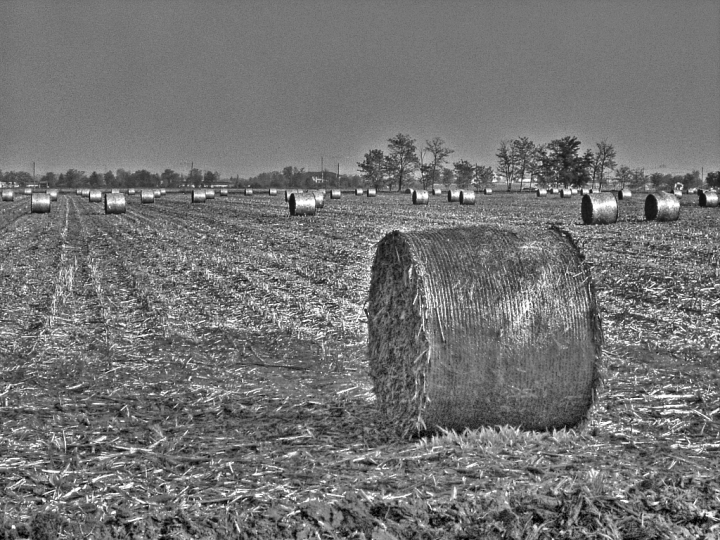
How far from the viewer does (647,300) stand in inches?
466

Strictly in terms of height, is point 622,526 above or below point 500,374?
below

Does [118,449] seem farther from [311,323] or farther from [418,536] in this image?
[311,323]

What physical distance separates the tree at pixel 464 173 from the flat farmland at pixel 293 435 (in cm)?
12990

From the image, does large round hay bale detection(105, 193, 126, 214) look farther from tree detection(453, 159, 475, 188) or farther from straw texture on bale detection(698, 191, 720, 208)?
tree detection(453, 159, 475, 188)

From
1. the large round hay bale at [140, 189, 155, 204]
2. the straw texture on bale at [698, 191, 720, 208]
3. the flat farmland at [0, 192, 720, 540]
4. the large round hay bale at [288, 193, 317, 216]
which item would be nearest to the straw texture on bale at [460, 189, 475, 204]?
the straw texture on bale at [698, 191, 720, 208]

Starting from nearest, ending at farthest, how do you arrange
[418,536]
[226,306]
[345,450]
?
[418,536], [345,450], [226,306]

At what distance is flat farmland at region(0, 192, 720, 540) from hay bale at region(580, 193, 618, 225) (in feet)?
48.9

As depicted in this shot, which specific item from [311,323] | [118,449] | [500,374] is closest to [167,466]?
[118,449]

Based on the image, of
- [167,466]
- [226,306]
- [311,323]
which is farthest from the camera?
[226,306]

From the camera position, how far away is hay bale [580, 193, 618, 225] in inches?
1088

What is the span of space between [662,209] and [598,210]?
2.70 m

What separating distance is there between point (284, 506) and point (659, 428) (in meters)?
3.12

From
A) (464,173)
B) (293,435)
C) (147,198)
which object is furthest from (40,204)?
(464,173)

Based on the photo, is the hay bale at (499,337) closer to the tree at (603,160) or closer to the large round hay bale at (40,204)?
the large round hay bale at (40,204)
